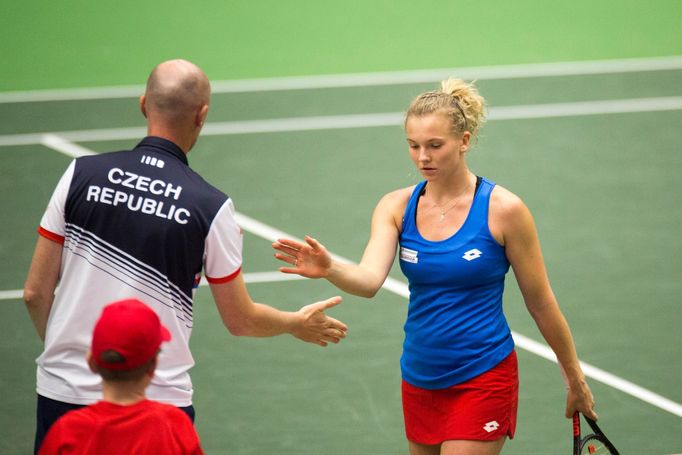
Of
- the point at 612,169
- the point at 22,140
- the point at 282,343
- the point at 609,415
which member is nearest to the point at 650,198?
the point at 612,169

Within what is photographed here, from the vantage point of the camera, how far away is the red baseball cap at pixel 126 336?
3.20m

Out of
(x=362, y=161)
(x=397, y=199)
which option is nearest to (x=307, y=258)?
(x=397, y=199)

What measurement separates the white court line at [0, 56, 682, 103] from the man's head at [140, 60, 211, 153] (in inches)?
282

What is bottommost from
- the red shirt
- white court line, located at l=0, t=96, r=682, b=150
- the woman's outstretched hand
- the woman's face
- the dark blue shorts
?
the red shirt

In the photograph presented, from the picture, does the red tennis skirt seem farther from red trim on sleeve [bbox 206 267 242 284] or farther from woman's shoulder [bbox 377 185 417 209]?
→ red trim on sleeve [bbox 206 267 242 284]

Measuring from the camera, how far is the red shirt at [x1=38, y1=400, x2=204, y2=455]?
3229mm

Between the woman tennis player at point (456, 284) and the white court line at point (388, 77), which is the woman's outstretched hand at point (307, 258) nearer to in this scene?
the woman tennis player at point (456, 284)

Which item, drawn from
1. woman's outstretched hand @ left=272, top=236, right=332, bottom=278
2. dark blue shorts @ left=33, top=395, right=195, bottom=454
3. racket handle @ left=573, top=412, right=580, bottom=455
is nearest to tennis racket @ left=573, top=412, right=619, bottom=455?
racket handle @ left=573, top=412, right=580, bottom=455

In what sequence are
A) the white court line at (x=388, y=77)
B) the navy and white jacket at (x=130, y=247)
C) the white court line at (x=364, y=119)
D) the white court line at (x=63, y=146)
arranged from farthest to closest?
1. the white court line at (x=388, y=77)
2. the white court line at (x=364, y=119)
3. the white court line at (x=63, y=146)
4. the navy and white jacket at (x=130, y=247)

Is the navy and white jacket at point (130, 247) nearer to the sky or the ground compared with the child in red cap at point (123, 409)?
nearer to the sky

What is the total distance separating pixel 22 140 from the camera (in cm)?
1033

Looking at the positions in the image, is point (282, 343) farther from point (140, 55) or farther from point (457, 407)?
point (140, 55)

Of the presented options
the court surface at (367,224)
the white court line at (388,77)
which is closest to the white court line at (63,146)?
the court surface at (367,224)

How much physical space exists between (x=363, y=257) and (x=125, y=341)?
1.87m
